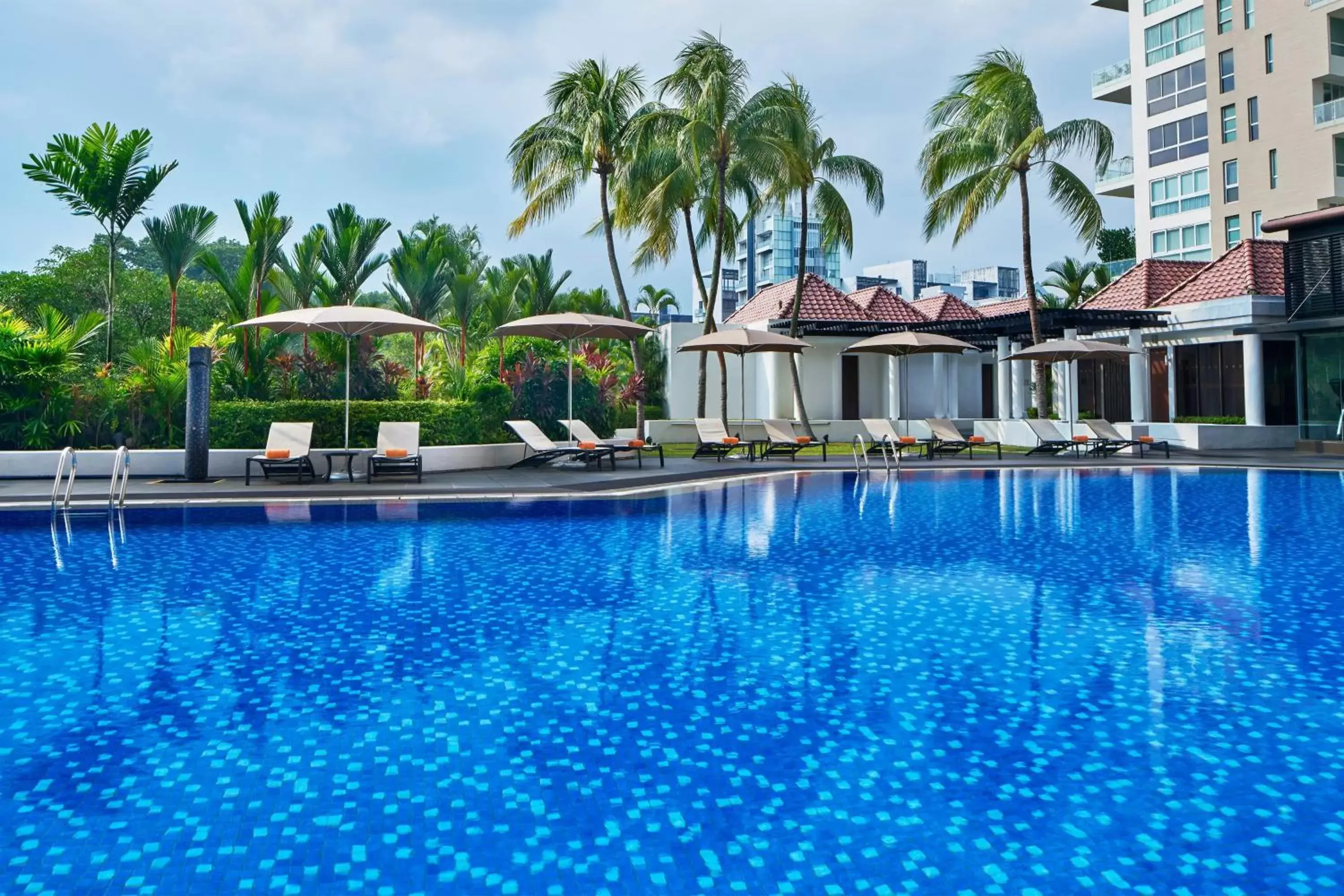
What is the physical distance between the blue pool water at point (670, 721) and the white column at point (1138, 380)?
16.3 metres

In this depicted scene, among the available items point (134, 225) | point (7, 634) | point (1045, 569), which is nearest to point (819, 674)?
point (1045, 569)

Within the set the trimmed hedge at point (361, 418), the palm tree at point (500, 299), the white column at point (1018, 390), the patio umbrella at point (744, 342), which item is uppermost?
the palm tree at point (500, 299)

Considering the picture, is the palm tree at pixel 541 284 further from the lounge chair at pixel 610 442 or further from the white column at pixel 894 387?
the lounge chair at pixel 610 442

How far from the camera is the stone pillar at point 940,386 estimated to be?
1144 inches

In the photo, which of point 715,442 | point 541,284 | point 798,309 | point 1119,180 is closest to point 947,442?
point 715,442

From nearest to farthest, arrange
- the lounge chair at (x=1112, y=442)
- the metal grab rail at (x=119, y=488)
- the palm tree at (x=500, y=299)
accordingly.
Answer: the metal grab rail at (x=119, y=488) < the lounge chair at (x=1112, y=442) < the palm tree at (x=500, y=299)

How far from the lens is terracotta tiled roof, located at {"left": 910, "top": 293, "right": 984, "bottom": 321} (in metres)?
30.8

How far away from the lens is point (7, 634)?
5.90 meters

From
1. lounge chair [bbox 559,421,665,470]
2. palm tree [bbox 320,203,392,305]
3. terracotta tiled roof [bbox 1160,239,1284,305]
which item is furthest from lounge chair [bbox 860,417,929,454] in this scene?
palm tree [bbox 320,203,392,305]

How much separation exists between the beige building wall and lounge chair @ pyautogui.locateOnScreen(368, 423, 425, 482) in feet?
98.6

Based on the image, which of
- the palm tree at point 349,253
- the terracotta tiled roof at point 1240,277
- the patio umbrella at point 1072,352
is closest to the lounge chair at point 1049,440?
the patio umbrella at point 1072,352

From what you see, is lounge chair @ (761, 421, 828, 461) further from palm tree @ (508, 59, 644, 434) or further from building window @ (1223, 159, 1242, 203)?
building window @ (1223, 159, 1242, 203)

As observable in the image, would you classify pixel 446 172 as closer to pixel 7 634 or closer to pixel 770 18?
pixel 770 18

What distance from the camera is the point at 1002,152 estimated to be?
24.1 meters
